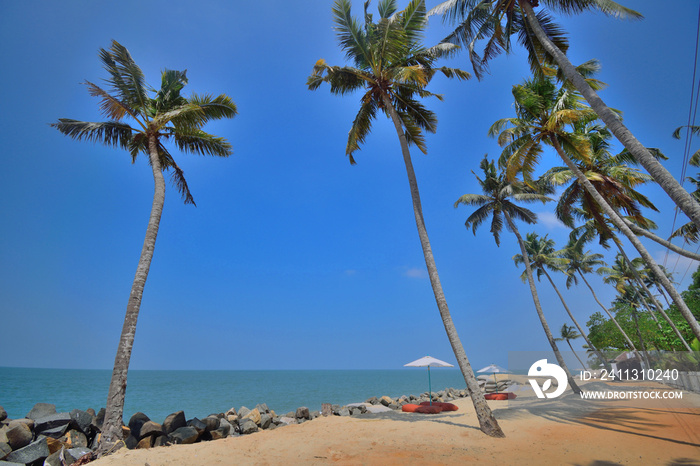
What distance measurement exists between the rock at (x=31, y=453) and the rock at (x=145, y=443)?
5.56 ft

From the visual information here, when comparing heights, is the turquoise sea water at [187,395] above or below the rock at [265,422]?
below

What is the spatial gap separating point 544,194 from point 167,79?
784 inches

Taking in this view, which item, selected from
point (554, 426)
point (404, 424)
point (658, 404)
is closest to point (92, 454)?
point (404, 424)

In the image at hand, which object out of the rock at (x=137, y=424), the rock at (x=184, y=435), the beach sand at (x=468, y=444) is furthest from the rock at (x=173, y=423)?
the beach sand at (x=468, y=444)

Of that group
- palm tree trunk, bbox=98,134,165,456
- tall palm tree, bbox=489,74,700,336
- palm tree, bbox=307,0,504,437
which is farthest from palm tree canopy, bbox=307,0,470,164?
palm tree trunk, bbox=98,134,165,456

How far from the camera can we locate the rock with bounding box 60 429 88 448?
761 centimetres

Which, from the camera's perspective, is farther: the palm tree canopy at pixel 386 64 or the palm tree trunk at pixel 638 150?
the palm tree canopy at pixel 386 64

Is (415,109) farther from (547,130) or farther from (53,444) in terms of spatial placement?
(53,444)

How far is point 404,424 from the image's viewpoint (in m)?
10.8

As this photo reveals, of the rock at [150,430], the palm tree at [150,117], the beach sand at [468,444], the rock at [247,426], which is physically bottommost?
the rock at [247,426]

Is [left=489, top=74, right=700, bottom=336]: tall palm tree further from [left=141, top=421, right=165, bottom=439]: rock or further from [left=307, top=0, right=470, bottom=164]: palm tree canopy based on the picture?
[left=141, top=421, right=165, bottom=439]: rock

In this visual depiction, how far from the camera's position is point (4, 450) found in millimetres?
6961

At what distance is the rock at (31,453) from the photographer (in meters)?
6.73

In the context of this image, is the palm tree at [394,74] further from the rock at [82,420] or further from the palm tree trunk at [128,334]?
the rock at [82,420]
